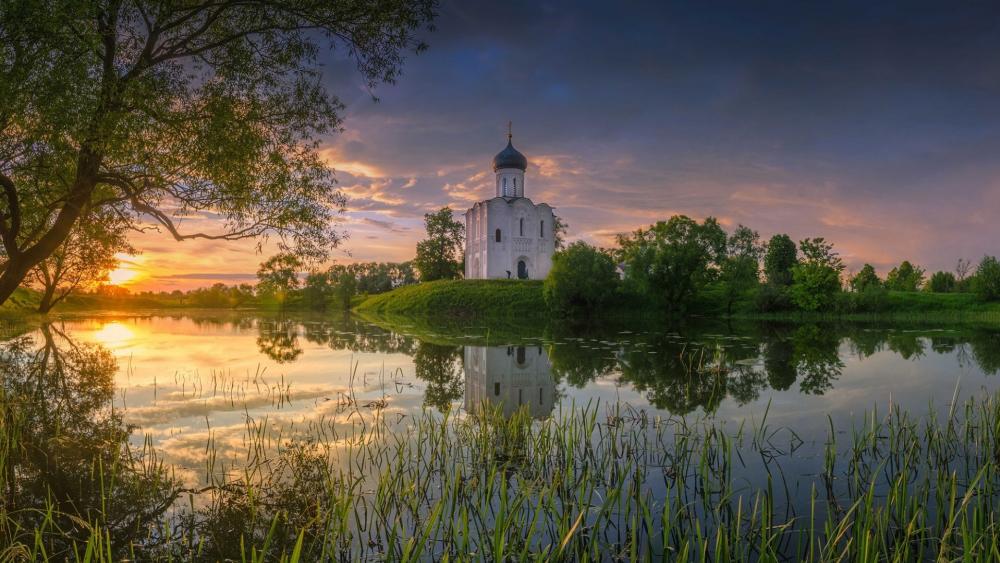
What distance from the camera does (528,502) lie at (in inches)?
209

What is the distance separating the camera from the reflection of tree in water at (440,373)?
11.6 meters

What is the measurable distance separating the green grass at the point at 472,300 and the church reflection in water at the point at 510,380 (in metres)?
31.4

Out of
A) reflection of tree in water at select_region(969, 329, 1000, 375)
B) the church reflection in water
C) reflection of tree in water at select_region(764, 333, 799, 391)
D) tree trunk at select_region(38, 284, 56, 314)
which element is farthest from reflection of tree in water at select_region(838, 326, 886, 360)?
tree trunk at select_region(38, 284, 56, 314)

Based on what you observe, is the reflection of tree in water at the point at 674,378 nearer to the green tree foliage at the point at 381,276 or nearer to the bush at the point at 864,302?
the bush at the point at 864,302

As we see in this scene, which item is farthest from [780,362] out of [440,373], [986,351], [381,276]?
[381,276]

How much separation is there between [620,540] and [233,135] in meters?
10.4

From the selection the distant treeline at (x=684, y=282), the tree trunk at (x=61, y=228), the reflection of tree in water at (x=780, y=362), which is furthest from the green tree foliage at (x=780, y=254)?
the tree trunk at (x=61, y=228)

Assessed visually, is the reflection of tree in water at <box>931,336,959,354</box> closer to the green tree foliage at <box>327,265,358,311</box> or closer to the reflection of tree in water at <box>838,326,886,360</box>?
the reflection of tree in water at <box>838,326,886,360</box>

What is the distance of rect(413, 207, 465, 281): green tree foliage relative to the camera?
7550 centimetres

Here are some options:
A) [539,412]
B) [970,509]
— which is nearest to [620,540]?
[970,509]

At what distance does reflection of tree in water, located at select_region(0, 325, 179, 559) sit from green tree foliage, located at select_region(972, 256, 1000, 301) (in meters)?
63.9

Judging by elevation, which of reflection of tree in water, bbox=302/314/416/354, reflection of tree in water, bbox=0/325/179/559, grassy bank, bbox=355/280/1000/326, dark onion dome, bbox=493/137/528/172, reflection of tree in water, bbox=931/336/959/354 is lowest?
reflection of tree in water, bbox=0/325/179/559

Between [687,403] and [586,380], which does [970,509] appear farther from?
[586,380]

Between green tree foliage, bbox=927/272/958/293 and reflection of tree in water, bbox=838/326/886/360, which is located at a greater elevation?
green tree foliage, bbox=927/272/958/293
